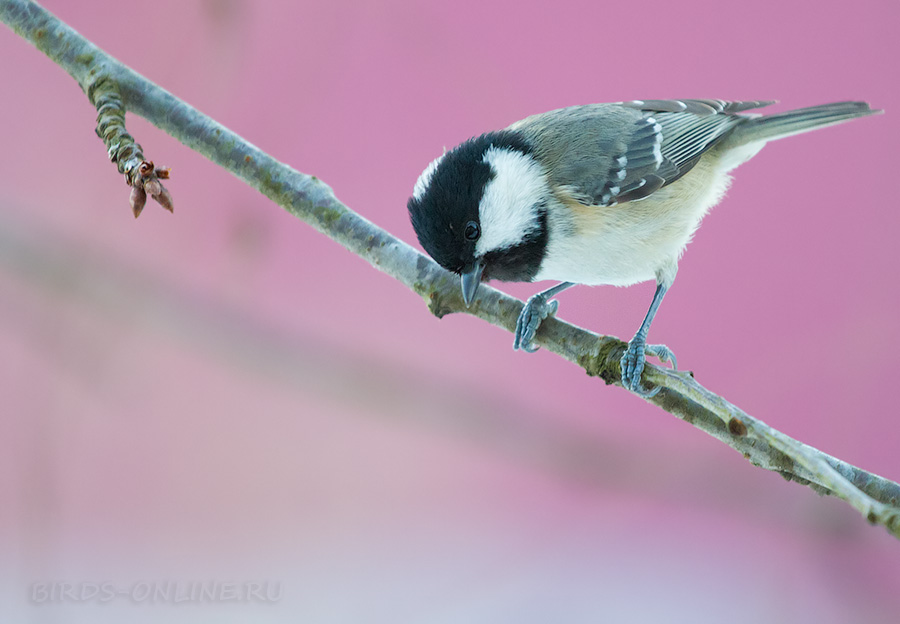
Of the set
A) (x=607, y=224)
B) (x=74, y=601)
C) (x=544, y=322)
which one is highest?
(x=607, y=224)

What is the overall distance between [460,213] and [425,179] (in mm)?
42

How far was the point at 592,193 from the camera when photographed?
645 millimetres

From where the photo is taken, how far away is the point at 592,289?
0.67 m

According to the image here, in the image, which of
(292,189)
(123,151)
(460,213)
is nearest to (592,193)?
(460,213)

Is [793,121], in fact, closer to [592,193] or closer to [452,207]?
[592,193]

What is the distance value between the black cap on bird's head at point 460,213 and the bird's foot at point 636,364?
0.12 metres

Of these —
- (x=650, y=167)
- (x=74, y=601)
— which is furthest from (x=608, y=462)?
(x=74, y=601)

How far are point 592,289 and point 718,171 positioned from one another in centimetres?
22

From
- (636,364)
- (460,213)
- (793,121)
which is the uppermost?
(793,121)

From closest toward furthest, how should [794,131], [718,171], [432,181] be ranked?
1. [432,181]
2. [794,131]
3. [718,171]

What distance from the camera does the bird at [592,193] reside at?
21.7 inches

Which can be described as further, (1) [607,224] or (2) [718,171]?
(2) [718,171]

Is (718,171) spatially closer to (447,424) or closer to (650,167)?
(650,167)

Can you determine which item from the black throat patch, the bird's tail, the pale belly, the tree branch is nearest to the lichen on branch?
the tree branch
